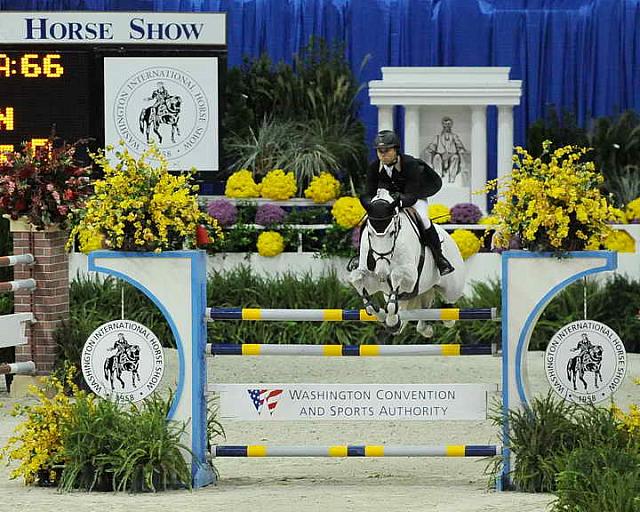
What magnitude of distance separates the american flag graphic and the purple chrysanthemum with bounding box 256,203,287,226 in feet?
22.3

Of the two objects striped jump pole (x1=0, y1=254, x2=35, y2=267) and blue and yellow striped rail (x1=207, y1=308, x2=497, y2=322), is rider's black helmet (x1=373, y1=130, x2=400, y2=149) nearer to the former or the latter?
blue and yellow striped rail (x1=207, y1=308, x2=497, y2=322)

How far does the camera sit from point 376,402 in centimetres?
714

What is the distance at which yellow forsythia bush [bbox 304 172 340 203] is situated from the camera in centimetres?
1437

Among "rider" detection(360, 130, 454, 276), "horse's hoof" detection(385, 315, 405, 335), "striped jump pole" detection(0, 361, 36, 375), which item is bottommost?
"striped jump pole" detection(0, 361, 36, 375)

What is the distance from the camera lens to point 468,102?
1592cm

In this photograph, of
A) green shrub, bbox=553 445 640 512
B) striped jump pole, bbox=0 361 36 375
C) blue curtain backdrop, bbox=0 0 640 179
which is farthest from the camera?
blue curtain backdrop, bbox=0 0 640 179

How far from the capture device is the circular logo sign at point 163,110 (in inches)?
582

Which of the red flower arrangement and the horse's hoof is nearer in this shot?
the horse's hoof

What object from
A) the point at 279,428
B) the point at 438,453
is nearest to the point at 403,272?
the point at 438,453

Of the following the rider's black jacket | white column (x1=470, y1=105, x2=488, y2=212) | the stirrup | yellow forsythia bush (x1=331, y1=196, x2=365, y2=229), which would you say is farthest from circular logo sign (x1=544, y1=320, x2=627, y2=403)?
white column (x1=470, y1=105, x2=488, y2=212)

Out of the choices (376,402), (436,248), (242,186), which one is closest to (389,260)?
(436,248)

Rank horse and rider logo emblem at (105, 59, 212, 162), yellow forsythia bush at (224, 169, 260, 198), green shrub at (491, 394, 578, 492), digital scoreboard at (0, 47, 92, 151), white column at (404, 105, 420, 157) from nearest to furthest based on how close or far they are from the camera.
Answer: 1. green shrub at (491, 394, 578, 492)
2. digital scoreboard at (0, 47, 92, 151)
3. yellow forsythia bush at (224, 169, 260, 198)
4. horse and rider logo emblem at (105, 59, 212, 162)
5. white column at (404, 105, 420, 157)

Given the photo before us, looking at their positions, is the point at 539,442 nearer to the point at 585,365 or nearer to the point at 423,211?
the point at 585,365

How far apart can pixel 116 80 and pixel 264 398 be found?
824 centimetres
